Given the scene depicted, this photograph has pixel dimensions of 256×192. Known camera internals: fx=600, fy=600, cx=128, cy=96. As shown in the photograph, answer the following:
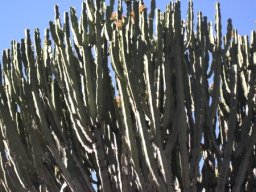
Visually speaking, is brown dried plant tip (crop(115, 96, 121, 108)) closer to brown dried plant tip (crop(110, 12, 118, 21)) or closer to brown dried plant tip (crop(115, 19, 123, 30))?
brown dried plant tip (crop(115, 19, 123, 30))

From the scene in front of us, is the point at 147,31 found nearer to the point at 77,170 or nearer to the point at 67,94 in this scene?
the point at 67,94

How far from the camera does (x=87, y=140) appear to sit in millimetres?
5098

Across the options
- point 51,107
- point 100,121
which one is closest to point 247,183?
point 100,121

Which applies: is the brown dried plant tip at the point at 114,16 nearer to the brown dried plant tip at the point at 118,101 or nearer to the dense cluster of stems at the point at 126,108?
the dense cluster of stems at the point at 126,108

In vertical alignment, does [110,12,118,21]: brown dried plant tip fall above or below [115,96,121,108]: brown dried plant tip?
above

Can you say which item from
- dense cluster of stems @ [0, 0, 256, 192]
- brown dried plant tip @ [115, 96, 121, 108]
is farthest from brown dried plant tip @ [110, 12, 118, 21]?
brown dried plant tip @ [115, 96, 121, 108]

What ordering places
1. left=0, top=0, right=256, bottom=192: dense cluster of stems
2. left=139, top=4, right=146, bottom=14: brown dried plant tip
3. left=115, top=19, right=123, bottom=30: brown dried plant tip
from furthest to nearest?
left=139, top=4, right=146, bottom=14: brown dried plant tip → left=115, top=19, right=123, bottom=30: brown dried plant tip → left=0, top=0, right=256, bottom=192: dense cluster of stems

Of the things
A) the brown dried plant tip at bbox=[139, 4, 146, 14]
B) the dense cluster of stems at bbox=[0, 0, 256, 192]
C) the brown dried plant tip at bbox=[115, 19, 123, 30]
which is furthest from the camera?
the brown dried plant tip at bbox=[139, 4, 146, 14]

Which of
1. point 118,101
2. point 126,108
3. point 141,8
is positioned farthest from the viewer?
point 141,8

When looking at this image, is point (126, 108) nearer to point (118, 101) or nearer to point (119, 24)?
point (118, 101)

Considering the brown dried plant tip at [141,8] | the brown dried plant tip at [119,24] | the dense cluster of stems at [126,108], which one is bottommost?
the dense cluster of stems at [126,108]

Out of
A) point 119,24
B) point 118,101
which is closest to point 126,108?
point 118,101

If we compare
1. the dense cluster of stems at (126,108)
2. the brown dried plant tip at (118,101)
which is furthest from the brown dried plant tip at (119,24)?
the brown dried plant tip at (118,101)

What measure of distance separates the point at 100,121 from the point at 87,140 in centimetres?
20
